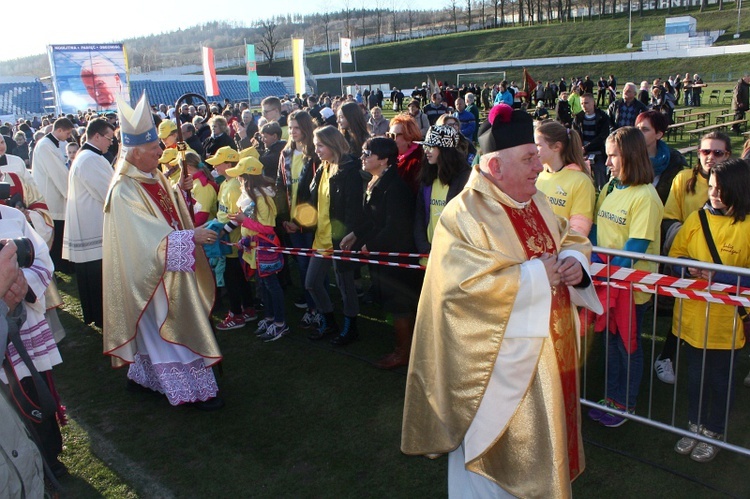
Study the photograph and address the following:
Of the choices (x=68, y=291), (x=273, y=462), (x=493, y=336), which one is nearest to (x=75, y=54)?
(x=68, y=291)

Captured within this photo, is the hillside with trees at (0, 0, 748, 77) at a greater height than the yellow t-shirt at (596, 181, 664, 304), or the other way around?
the hillside with trees at (0, 0, 748, 77)

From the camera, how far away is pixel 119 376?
226 inches

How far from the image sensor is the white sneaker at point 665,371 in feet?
16.3

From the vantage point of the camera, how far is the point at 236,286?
22.3 ft

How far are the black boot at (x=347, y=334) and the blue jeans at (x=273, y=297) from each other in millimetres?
673

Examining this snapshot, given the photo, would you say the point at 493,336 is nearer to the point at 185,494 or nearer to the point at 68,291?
the point at 185,494

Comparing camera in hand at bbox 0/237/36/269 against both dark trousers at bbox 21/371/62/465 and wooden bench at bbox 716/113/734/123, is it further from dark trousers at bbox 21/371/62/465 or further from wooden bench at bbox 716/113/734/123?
wooden bench at bbox 716/113/734/123

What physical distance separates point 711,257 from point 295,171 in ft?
14.0

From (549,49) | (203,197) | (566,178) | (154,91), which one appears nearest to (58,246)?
(203,197)

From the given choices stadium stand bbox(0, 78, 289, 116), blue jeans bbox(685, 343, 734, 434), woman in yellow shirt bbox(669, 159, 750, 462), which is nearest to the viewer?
woman in yellow shirt bbox(669, 159, 750, 462)

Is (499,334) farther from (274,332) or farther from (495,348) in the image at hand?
(274,332)

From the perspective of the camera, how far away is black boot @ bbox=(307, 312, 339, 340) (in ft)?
20.4

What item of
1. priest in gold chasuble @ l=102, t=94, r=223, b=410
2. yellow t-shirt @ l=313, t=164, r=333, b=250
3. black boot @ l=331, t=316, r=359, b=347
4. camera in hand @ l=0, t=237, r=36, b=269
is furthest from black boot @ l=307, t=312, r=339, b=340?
camera in hand @ l=0, t=237, r=36, b=269

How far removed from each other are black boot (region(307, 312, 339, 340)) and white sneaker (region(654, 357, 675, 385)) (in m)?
2.96
